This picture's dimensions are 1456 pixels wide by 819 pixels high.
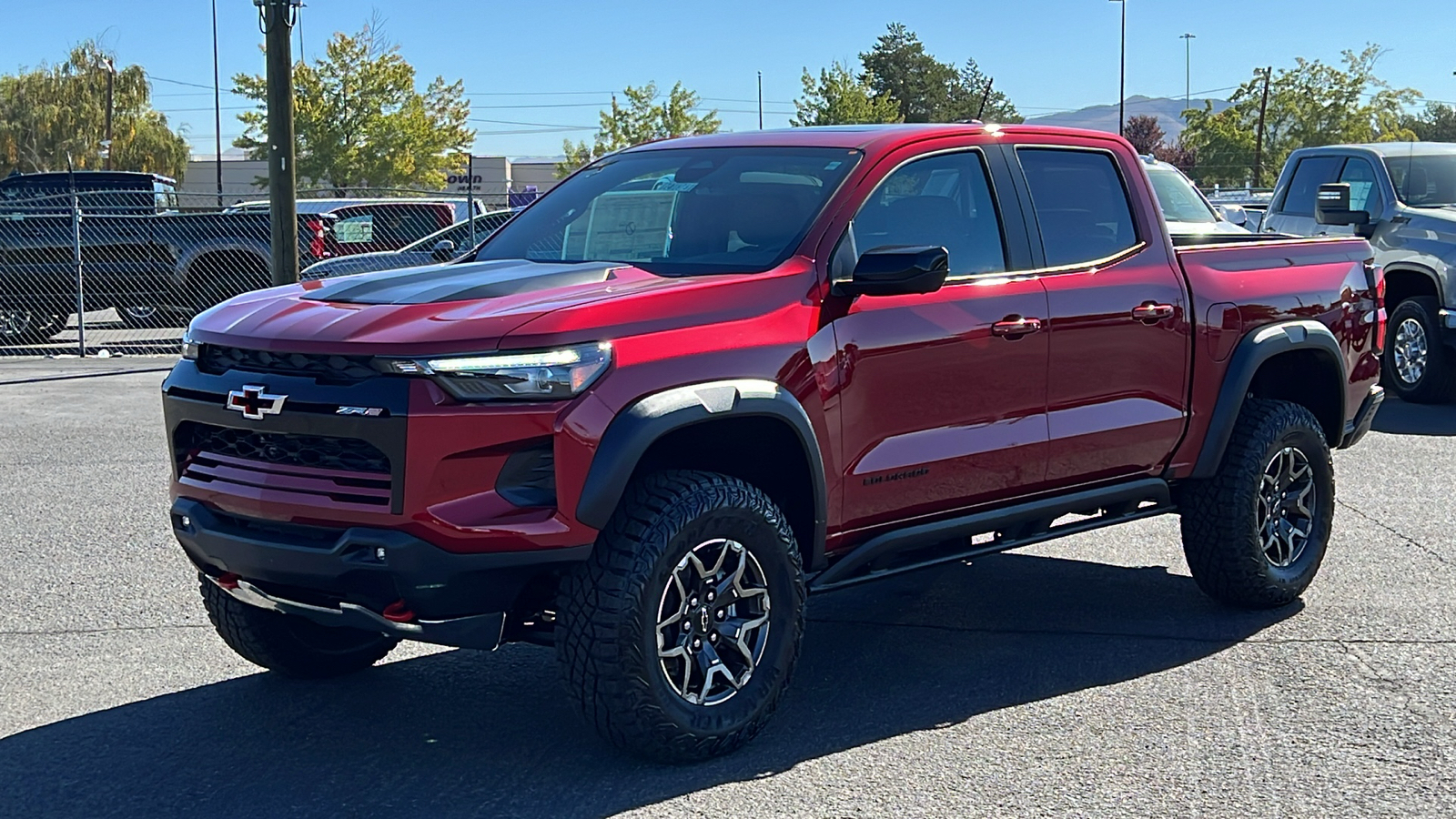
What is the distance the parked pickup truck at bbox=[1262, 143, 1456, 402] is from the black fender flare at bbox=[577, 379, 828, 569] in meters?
8.92

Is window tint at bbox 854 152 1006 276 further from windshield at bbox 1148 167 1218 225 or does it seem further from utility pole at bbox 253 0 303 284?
utility pole at bbox 253 0 303 284

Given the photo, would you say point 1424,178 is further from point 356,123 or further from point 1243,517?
point 356,123

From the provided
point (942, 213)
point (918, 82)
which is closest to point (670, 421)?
point (942, 213)

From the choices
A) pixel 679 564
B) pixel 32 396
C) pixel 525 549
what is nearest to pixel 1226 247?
pixel 679 564

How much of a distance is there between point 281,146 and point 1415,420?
10.5 meters

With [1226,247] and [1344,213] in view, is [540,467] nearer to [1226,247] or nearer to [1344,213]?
[1226,247]

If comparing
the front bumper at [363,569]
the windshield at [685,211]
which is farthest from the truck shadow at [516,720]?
the windshield at [685,211]

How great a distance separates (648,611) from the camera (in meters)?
4.34

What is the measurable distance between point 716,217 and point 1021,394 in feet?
3.94

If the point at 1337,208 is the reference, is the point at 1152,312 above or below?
below

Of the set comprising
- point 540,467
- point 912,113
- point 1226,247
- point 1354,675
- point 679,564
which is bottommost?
point 1354,675

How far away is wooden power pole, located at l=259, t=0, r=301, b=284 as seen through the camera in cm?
1493

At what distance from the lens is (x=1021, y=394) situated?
5.41 m

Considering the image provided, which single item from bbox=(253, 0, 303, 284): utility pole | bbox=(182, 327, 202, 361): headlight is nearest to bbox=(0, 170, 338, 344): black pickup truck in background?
bbox=(253, 0, 303, 284): utility pole
